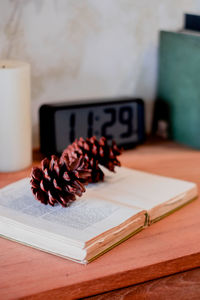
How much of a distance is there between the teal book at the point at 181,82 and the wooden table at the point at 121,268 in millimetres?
485

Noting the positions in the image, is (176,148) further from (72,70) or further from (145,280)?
(145,280)

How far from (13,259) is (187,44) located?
2.64 ft

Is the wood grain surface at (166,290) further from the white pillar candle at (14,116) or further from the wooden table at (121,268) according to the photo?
the white pillar candle at (14,116)

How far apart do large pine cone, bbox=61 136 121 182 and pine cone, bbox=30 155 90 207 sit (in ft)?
0.38

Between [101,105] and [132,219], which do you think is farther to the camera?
[101,105]

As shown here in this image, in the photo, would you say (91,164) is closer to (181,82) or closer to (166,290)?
(166,290)

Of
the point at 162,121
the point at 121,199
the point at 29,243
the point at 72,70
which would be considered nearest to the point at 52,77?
the point at 72,70

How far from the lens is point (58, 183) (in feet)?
2.70

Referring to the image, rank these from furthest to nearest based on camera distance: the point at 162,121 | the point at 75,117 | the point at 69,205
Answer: the point at 162,121
the point at 75,117
the point at 69,205

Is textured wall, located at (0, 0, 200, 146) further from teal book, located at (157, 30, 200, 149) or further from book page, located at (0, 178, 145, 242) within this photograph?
book page, located at (0, 178, 145, 242)

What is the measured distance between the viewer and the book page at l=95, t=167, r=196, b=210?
0.88 m

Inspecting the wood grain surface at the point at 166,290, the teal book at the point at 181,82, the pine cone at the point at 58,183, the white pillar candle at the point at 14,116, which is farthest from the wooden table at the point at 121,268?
the teal book at the point at 181,82

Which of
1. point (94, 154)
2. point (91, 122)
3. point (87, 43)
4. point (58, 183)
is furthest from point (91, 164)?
point (87, 43)

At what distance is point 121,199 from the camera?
0.89 meters
